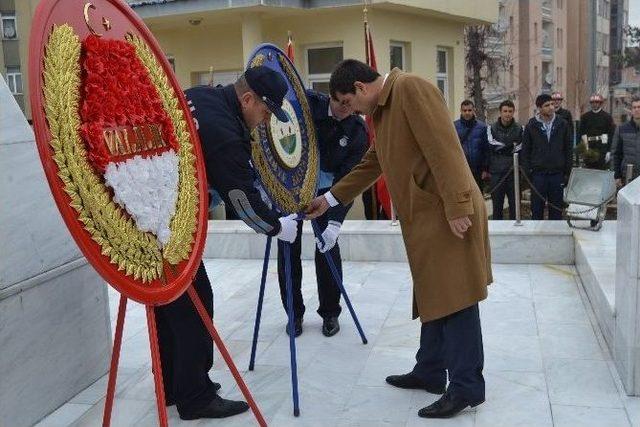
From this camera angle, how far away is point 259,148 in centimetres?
306

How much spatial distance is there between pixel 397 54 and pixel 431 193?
10.2 metres

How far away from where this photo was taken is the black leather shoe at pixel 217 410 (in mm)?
3062

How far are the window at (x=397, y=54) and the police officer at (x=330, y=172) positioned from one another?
8.66m

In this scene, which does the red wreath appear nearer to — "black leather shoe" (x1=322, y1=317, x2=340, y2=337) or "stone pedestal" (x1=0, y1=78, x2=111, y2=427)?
"stone pedestal" (x1=0, y1=78, x2=111, y2=427)

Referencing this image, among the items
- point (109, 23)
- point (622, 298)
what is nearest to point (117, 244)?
point (109, 23)

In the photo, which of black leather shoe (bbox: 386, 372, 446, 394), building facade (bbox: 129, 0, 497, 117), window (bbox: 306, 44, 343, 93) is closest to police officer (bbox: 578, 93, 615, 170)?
building facade (bbox: 129, 0, 497, 117)

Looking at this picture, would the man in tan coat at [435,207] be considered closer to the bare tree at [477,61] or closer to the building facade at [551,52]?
the bare tree at [477,61]

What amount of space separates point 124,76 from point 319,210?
58.4 inches

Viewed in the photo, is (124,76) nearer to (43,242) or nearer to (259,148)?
(259,148)

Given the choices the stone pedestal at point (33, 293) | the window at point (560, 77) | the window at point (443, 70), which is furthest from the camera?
the window at point (560, 77)

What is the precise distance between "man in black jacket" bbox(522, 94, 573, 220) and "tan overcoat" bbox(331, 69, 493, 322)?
3953mm

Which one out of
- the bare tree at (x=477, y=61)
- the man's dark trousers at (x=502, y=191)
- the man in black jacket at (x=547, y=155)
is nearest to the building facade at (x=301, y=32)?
the man's dark trousers at (x=502, y=191)

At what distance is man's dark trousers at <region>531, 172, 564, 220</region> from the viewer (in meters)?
6.62

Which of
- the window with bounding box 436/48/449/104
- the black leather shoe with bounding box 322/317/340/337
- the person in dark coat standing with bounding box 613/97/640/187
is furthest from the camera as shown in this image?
the window with bounding box 436/48/449/104
